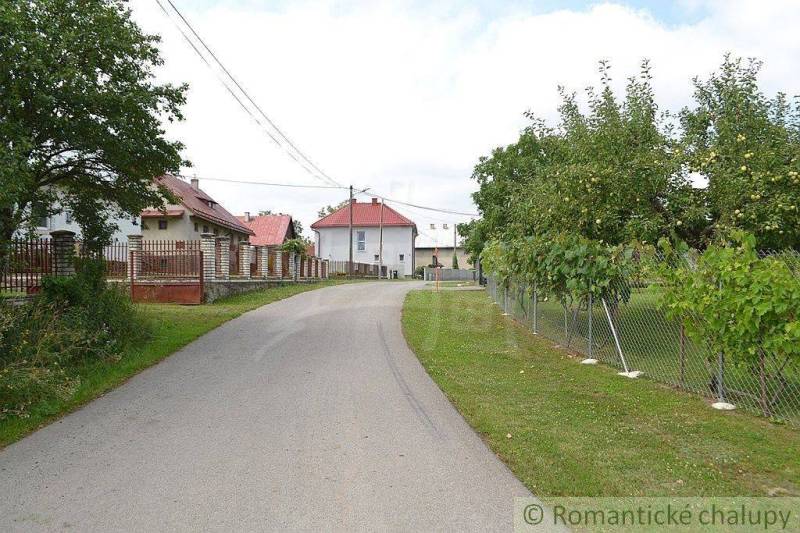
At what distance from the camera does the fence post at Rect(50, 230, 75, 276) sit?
1252 centimetres

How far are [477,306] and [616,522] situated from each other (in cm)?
1609

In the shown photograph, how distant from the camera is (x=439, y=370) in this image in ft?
29.5

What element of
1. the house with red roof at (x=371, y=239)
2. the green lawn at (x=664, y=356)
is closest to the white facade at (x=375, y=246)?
the house with red roof at (x=371, y=239)

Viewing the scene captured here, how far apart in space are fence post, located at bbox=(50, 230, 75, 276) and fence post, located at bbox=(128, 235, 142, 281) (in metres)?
6.56

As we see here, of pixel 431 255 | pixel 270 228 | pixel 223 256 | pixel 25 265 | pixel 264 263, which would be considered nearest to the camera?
pixel 25 265

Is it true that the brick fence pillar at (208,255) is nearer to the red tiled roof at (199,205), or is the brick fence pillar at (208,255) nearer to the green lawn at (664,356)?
the green lawn at (664,356)

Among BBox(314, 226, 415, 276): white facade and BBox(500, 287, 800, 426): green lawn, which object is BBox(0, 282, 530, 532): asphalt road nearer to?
BBox(500, 287, 800, 426): green lawn

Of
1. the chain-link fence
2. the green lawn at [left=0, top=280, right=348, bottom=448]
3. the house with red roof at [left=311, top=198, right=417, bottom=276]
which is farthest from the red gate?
the house with red roof at [left=311, top=198, right=417, bottom=276]

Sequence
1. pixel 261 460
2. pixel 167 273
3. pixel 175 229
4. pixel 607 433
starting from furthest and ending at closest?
1. pixel 175 229
2. pixel 167 273
3. pixel 607 433
4. pixel 261 460

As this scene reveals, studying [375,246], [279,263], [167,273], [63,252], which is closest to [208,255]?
[167,273]

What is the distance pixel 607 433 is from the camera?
5672 millimetres

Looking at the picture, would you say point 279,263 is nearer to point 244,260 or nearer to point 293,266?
point 293,266

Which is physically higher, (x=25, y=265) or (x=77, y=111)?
(x=77, y=111)

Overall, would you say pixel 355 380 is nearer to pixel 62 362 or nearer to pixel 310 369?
pixel 310 369
